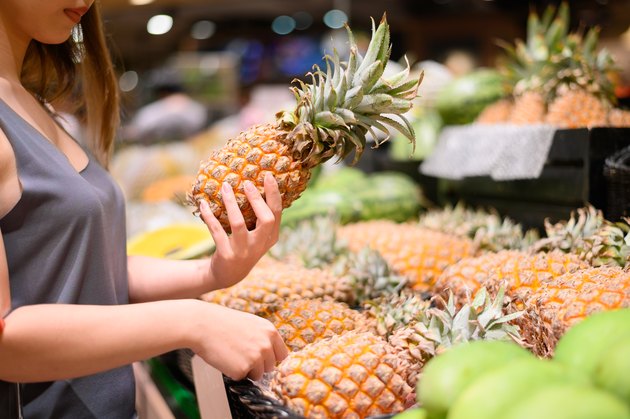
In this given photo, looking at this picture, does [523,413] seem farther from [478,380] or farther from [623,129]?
[623,129]

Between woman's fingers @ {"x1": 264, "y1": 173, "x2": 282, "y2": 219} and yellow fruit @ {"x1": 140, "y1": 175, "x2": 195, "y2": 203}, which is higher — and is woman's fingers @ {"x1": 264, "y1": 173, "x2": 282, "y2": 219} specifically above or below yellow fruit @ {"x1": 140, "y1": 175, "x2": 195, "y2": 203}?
above

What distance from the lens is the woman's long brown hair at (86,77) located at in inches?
75.4

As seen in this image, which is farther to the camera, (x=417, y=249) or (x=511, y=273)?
(x=417, y=249)

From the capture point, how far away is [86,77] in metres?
2.00

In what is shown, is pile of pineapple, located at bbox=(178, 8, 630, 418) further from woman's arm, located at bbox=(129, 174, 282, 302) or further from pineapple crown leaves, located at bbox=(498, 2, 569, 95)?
pineapple crown leaves, located at bbox=(498, 2, 569, 95)

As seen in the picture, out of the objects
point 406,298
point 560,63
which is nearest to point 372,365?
point 406,298

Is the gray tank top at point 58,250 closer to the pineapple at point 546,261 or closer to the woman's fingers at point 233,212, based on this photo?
the woman's fingers at point 233,212

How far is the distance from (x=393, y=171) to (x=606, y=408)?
328cm

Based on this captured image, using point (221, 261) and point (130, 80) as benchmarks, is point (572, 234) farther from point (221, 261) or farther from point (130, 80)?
point (130, 80)

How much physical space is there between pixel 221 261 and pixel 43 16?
0.77 metres

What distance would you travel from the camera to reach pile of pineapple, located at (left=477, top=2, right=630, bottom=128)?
2.54 meters

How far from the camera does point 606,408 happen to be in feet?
2.55

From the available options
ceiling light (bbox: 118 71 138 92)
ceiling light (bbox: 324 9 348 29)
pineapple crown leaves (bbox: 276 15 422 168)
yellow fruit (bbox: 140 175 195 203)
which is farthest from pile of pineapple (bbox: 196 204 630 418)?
ceiling light (bbox: 324 9 348 29)

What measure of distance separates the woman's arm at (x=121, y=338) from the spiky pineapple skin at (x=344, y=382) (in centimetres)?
7
